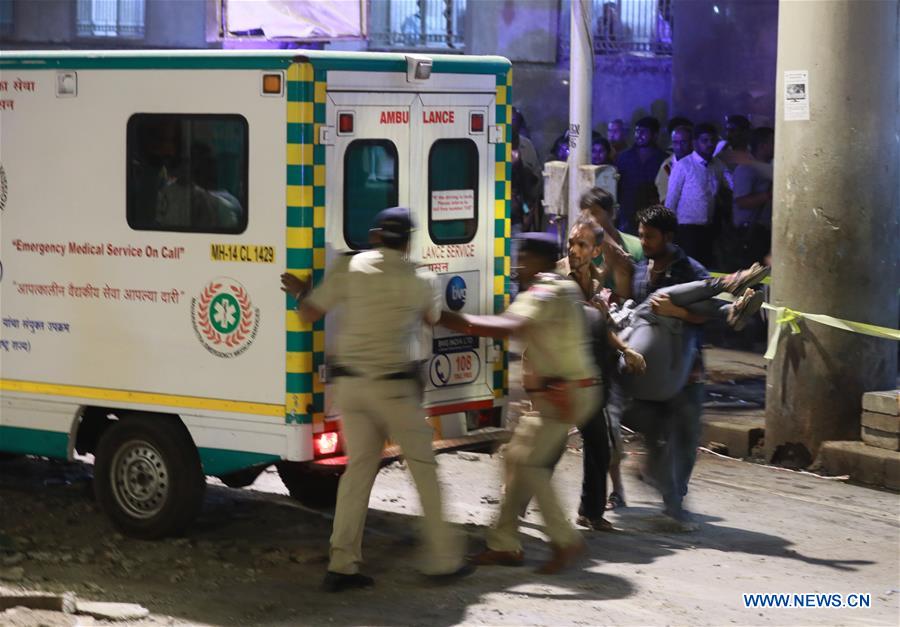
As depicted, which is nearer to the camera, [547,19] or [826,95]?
[826,95]

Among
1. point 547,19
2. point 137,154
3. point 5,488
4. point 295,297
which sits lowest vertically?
point 5,488

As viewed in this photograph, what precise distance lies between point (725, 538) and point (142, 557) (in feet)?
10.4

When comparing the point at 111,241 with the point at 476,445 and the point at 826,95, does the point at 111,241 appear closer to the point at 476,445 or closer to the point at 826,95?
the point at 476,445

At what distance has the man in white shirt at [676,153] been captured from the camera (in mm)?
15211

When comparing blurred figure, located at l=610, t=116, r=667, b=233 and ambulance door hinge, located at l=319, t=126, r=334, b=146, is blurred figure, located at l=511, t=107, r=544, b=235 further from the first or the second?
ambulance door hinge, located at l=319, t=126, r=334, b=146

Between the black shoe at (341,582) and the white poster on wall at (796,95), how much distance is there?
4643mm

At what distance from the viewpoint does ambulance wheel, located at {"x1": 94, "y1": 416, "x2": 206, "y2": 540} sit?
25.6 feet

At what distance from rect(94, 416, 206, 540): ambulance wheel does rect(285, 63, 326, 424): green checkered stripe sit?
73cm

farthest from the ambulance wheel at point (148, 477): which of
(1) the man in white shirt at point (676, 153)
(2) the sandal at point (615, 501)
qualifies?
(1) the man in white shirt at point (676, 153)

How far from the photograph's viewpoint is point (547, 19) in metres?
22.2

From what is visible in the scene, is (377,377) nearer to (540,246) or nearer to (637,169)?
(540,246)

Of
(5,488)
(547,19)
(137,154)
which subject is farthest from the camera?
(547,19)

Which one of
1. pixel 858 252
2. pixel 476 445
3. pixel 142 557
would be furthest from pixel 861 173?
pixel 142 557

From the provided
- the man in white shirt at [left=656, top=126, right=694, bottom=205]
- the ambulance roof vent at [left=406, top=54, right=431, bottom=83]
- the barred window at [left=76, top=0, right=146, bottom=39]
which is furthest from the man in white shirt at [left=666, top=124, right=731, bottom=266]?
the barred window at [left=76, top=0, right=146, bottom=39]
